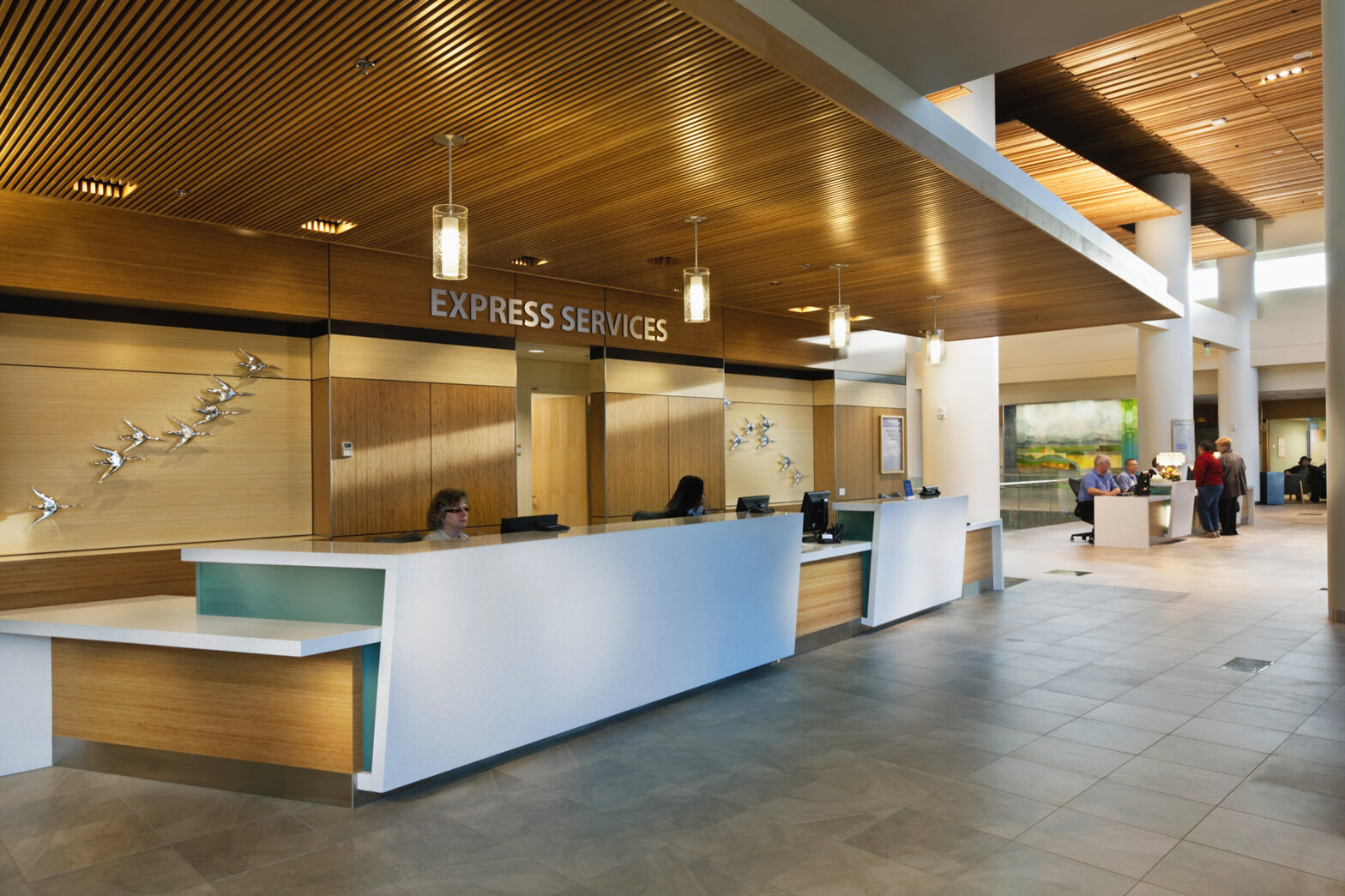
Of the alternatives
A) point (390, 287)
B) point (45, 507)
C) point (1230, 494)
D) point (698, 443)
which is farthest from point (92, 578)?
point (1230, 494)

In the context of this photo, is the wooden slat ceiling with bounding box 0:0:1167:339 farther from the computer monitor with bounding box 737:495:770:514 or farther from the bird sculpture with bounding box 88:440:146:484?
the computer monitor with bounding box 737:495:770:514

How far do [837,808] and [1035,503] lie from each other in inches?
581

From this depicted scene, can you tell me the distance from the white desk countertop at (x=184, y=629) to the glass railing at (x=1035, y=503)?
1378cm

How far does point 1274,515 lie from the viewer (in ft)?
61.8

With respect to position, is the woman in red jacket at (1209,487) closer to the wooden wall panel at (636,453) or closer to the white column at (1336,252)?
the white column at (1336,252)

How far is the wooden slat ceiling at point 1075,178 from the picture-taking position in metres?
10.3

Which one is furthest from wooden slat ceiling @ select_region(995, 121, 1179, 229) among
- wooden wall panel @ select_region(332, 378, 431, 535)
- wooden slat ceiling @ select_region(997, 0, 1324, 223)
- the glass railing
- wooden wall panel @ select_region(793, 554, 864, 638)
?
wooden wall panel @ select_region(332, 378, 431, 535)

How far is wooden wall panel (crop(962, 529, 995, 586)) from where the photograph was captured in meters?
8.89

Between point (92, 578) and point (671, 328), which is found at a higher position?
point (671, 328)

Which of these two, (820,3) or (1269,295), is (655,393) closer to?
(820,3)

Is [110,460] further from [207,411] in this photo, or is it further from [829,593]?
[829,593]

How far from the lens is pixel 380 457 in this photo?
7047mm

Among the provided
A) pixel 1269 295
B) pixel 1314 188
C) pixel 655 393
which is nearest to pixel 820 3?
pixel 655 393

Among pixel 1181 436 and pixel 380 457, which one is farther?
pixel 1181 436
